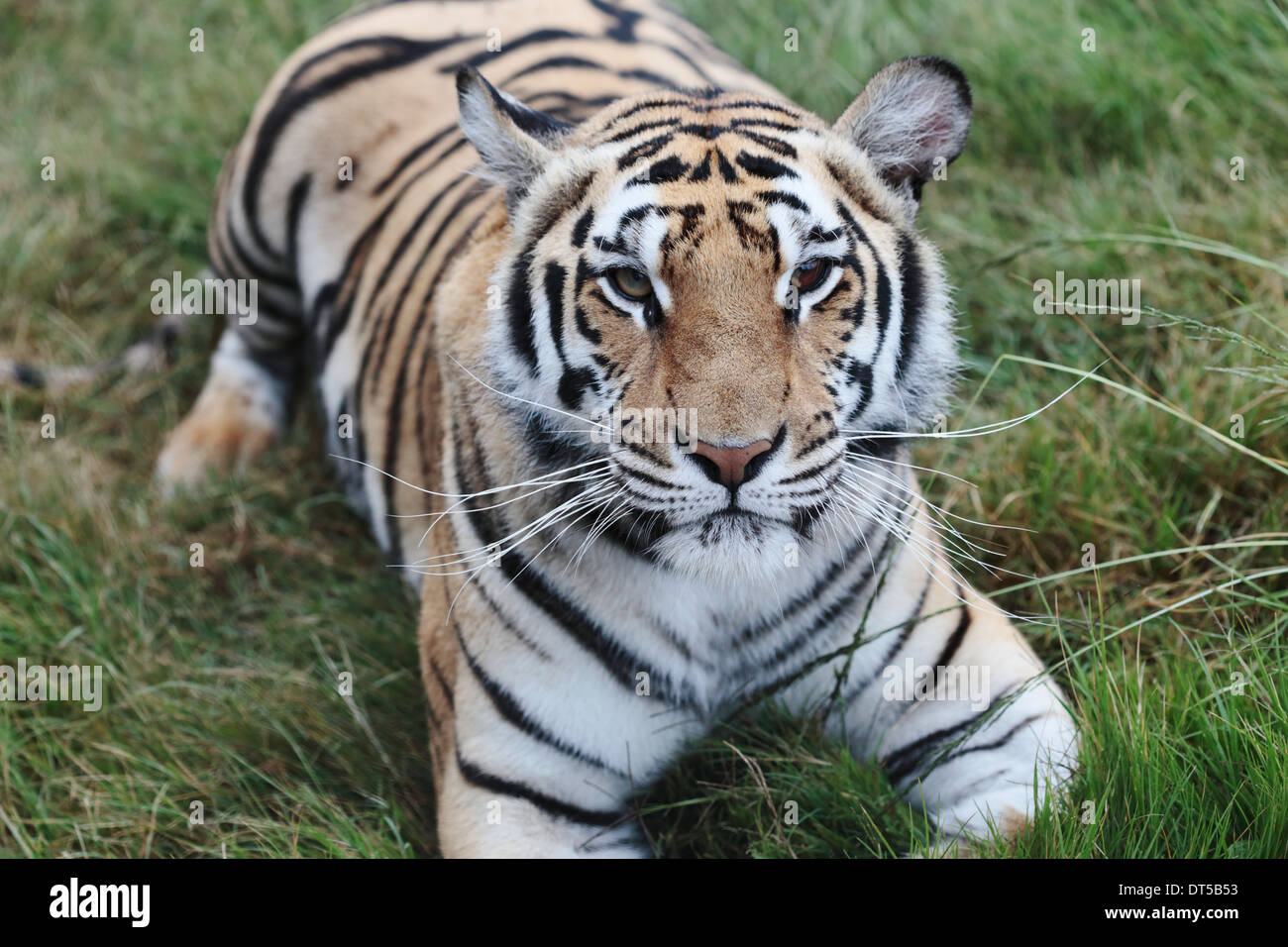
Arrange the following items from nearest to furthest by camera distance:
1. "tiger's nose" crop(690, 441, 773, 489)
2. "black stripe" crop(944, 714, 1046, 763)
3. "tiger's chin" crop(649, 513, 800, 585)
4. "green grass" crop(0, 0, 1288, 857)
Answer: "tiger's nose" crop(690, 441, 773, 489) < "tiger's chin" crop(649, 513, 800, 585) < "green grass" crop(0, 0, 1288, 857) < "black stripe" crop(944, 714, 1046, 763)

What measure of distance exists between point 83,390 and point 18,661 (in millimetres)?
1221

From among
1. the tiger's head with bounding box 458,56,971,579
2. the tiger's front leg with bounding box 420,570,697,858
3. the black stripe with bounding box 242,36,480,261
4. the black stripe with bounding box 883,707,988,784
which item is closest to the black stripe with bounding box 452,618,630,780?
the tiger's front leg with bounding box 420,570,697,858

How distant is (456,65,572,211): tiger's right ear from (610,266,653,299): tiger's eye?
0.28 m

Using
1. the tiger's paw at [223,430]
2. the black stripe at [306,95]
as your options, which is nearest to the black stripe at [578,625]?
the tiger's paw at [223,430]

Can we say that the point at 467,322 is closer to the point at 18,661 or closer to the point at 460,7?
the point at 18,661

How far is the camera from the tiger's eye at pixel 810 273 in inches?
77.6

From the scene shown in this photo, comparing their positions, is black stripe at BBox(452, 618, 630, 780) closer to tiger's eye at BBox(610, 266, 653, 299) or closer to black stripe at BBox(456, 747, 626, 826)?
black stripe at BBox(456, 747, 626, 826)

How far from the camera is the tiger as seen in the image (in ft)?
6.33

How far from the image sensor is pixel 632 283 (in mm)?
1987

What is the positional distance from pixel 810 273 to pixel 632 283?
27 cm

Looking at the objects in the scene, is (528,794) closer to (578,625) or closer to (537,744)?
(537,744)

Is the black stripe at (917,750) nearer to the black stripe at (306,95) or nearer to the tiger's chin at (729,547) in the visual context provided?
the tiger's chin at (729,547)

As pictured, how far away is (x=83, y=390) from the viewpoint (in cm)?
393
